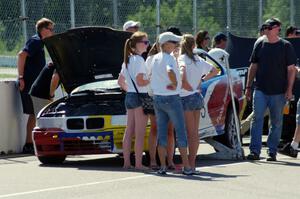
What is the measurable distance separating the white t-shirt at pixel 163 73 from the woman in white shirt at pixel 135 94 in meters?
0.39

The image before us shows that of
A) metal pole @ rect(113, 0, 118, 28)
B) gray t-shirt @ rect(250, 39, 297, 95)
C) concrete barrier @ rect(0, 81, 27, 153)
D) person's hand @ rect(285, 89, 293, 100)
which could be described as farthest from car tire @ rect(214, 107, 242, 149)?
metal pole @ rect(113, 0, 118, 28)

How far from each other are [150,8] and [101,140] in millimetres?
7618

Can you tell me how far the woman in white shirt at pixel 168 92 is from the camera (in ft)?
36.7

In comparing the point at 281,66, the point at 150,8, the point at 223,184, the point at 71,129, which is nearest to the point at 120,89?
the point at 71,129

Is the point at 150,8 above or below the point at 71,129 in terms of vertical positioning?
above

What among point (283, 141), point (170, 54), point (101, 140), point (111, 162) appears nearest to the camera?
point (170, 54)

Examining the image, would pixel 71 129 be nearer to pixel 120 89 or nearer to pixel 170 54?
pixel 120 89

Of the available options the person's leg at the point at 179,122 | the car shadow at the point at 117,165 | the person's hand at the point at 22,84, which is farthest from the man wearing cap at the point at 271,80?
the person's hand at the point at 22,84

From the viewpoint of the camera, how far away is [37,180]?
1093 cm

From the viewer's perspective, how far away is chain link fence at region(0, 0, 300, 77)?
1630cm

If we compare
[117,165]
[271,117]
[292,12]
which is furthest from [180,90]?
[292,12]

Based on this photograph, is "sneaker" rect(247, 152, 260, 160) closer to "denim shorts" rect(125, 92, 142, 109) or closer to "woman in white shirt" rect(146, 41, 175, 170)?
"woman in white shirt" rect(146, 41, 175, 170)

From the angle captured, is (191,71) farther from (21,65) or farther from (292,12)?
(292,12)

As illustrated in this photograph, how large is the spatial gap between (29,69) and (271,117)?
402cm
